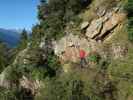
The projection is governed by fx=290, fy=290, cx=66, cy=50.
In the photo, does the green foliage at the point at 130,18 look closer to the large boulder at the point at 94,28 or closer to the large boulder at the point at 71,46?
the large boulder at the point at 94,28

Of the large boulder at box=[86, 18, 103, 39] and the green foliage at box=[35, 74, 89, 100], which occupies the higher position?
the large boulder at box=[86, 18, 103, 39]

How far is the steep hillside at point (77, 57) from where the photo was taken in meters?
22.7

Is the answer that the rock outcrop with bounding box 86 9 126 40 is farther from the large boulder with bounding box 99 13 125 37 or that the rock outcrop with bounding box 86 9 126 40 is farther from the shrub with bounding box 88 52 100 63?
the shrub with bounding box 88 52 100 63

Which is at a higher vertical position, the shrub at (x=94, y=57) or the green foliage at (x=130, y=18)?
the green foliage at (x=130, y=18)

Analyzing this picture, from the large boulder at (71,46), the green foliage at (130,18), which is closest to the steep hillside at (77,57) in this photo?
the large boulder at (71,46)

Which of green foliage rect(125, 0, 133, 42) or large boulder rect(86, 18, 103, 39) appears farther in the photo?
large boulder rect(86, 18, 103, 39)

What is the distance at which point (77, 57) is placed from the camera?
25.9 metres

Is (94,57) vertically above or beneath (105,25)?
beneath

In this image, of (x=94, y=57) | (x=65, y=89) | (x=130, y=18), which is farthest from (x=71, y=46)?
(x=130, y=18)

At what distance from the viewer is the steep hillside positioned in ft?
74.3

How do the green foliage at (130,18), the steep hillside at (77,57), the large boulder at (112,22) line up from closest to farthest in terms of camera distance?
the steep hillside at (77,57), the green foliage at (130,18), the large boulder at (112,22)

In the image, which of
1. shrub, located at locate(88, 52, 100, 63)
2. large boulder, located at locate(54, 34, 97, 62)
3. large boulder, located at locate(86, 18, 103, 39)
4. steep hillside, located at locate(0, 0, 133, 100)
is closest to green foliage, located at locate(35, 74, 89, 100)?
steep hillside, located at locate(0, 0, 133, 100)

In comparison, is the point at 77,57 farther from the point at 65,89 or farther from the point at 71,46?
the point at 65,89

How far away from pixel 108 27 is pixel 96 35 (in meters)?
1.26
